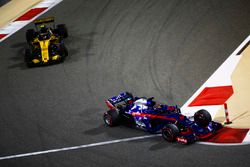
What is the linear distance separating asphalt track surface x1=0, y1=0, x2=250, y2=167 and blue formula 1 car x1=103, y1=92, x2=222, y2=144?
24cm

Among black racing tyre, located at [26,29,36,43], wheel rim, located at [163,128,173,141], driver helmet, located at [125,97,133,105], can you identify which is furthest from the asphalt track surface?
driver helmet, located at [125,97,133,105]

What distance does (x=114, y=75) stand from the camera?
1691 centimetres

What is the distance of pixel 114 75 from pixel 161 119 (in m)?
4.39

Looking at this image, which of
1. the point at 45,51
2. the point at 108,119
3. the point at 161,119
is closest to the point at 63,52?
the point at 45,51

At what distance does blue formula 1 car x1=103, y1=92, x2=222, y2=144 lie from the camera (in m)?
12.1

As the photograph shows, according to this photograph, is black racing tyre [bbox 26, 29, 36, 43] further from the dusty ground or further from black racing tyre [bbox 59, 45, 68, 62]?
the dusty ground

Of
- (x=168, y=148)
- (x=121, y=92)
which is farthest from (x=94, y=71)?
(x=168, y=148)

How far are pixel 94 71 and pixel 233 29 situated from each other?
4.62m

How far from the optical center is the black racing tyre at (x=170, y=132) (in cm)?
1202

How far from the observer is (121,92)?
15.7 m

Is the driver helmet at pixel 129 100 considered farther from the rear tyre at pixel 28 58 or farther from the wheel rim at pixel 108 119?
the rear tyre at pixel 28 58

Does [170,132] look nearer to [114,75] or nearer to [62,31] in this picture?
[114,75]

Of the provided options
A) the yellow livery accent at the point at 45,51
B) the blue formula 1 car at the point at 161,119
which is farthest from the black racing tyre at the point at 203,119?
the yellow livery accent at the point at 45,51

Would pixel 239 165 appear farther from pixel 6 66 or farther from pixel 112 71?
pixel 6 66
